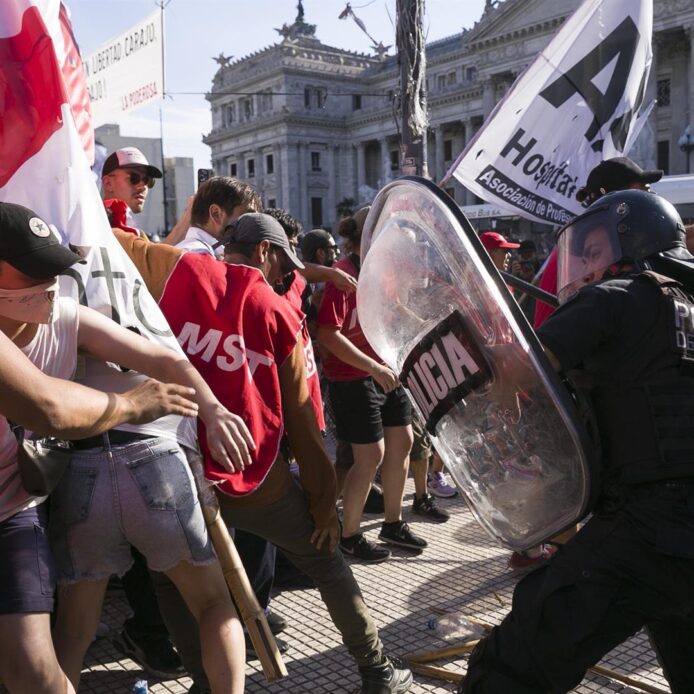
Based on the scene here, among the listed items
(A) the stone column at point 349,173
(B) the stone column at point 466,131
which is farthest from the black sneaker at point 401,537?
(A) the stone column at point 349,173

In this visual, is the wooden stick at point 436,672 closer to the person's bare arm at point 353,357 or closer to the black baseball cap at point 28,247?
the person's bare arm at point 353,357

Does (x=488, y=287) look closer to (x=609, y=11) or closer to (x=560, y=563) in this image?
(x=560, y=563)

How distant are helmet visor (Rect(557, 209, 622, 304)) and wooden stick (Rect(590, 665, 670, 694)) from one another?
61.7 inches

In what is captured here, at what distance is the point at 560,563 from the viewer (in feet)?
7.27

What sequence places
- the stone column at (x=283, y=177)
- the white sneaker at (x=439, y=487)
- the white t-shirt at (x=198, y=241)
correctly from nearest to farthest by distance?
the white t-shirt at (x=198, y=241), the white sneaker at (x=439, y=487), the stone column at (x=283, y=177)

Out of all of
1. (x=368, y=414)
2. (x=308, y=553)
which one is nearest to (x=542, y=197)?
(x=368, y=414)

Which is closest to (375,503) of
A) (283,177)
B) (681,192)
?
(681,192)

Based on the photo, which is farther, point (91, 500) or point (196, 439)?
point (196, 439)

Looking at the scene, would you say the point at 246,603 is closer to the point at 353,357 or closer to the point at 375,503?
the point at 353,357

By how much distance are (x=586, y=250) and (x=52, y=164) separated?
190 cm

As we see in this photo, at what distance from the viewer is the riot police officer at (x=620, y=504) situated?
2123mm

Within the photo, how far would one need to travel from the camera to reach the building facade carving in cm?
6069

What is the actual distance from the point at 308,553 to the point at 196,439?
2.19 feet

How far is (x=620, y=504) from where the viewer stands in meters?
2.21
